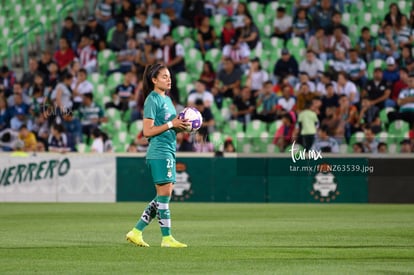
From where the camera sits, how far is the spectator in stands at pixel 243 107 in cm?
2559

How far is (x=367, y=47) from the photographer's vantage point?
88.9ft

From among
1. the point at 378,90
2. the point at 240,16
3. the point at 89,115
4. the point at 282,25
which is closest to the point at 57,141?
the point at 89,115

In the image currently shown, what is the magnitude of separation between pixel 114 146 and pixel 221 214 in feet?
22.3

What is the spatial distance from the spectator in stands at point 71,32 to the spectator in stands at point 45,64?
0.89 metres

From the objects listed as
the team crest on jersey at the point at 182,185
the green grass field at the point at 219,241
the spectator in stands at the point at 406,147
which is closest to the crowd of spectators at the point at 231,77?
the spectator in stands at the point at 406,147

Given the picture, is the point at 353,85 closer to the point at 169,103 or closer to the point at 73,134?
the point at 73,134

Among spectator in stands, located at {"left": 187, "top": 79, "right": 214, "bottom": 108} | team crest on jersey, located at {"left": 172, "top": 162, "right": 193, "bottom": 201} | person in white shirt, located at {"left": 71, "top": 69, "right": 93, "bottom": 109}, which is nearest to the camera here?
team crest on jersey, located at {"left": 172, "top": 162, "right": 193, "bottom": 201}

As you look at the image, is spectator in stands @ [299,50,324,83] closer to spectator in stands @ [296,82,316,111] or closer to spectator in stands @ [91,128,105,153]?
spectator in stands @ [296,82,316,111]

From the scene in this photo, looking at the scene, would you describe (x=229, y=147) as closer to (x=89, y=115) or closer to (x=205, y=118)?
(x=205, y=118)

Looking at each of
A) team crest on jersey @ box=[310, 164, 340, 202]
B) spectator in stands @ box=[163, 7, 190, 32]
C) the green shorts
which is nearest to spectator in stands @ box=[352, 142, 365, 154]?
team crest on jersey @ box=[310, 164, 340, 202]

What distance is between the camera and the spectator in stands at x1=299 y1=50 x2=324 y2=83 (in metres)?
26.4

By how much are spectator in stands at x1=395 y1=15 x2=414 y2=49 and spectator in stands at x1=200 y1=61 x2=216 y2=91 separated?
15.9 ft

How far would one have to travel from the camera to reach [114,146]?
25812 millimetres

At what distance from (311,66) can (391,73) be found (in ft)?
6.55
